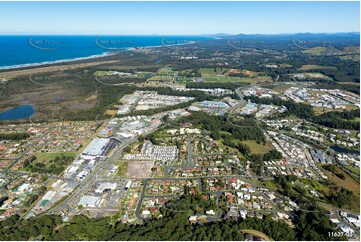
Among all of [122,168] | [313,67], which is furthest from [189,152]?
[313,67]

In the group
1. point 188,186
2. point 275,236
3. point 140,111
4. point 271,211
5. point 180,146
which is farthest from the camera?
point 140,111

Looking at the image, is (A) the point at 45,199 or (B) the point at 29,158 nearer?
(A) the point at 45,199

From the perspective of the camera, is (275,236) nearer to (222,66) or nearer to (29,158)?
(29,158)

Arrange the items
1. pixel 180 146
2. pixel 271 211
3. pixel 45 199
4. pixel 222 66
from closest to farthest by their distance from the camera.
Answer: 1. pixel 271 211
2. pixel 45 199
3. pixel 180 146
4. pixel 222 66

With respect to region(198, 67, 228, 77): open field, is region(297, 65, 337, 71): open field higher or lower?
higher

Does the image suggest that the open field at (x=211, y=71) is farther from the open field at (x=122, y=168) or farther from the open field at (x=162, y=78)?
the open field at (x=122, y=168)

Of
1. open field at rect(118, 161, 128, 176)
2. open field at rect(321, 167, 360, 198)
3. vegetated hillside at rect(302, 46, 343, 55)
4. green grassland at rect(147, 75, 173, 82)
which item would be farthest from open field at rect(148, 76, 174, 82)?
vegetated hillside at rect(302, 46, 343, 55)

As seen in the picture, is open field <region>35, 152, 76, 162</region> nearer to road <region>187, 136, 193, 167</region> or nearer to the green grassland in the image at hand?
road <region>187, 136, 193, 167</region>

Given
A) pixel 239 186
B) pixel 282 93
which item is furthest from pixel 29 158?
pixel 282 93
